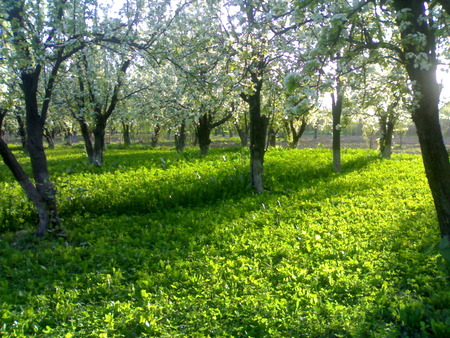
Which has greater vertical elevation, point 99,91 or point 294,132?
point 99,91

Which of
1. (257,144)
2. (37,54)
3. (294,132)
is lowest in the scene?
(257,144)

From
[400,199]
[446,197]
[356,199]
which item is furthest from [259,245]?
[400,199]

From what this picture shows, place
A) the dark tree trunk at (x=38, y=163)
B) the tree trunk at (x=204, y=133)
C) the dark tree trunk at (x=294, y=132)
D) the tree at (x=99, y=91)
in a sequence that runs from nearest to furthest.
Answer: the dark tree trunk at (x=38, y=163), the tree at (x=99, y=91), the tree trunk at (x=204, y=133), the dark tree trunk at (x=294, y=132)

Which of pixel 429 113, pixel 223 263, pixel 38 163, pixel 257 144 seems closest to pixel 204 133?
pixel 257 144

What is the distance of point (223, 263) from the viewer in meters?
6.07

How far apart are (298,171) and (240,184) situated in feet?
10.3

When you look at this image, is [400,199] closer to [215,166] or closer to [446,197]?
[446,197]

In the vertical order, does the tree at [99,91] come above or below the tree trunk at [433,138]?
above

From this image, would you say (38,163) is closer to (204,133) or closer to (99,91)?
(99,91)

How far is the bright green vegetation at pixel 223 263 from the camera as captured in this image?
4.23 metres

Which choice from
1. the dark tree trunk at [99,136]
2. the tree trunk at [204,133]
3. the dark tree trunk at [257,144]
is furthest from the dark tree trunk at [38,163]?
the tree trunk at [204,133]

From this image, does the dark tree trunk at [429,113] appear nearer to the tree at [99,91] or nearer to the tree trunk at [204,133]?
the tree at [99,91]

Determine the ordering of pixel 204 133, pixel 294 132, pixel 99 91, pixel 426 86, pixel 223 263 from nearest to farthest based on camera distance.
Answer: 1. pixel 426 86
2. pixel 223 263
3. pixel 99 91
4. pixel 204 133
5. pixel 294 132

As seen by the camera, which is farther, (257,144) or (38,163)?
(257,144)
